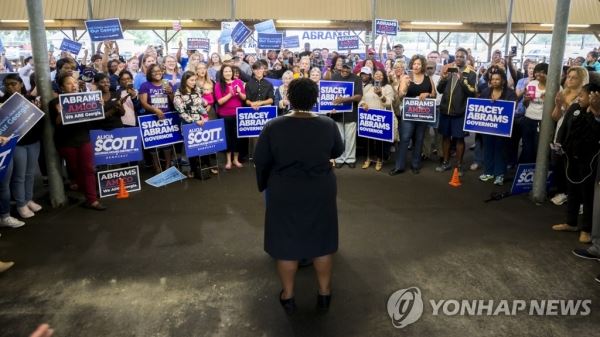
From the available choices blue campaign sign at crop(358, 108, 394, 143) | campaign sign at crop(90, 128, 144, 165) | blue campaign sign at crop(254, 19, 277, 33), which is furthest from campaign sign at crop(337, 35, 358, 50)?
campaign sign at crop(90, 128, 144, 165)

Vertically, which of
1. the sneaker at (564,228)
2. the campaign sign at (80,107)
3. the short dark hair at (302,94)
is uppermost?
the short dark hair at (302,94)

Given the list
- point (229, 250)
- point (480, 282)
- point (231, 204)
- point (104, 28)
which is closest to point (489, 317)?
point (480, 282)

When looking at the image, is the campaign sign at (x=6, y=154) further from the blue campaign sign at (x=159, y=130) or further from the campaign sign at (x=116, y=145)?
the blue campaign sign at (x=159, y=130)

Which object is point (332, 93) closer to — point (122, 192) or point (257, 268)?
point (122, 192)

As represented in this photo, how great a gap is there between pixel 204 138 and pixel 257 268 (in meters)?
3.47

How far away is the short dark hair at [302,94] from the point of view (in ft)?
10.6

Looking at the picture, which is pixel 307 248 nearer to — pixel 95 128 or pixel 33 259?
pixel 33 259

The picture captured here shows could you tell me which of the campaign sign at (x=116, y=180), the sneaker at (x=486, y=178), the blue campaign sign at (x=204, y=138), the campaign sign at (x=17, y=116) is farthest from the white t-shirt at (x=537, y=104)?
the campaign sign at (x=17, y=116)

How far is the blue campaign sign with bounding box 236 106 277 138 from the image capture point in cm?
788

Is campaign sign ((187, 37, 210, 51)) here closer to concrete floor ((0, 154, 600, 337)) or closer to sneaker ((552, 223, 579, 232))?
concrete floor ((0, 154, 600, 337))

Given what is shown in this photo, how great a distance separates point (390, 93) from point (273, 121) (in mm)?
4936

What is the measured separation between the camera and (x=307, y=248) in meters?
3.39

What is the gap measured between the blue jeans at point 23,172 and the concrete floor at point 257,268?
328 mm

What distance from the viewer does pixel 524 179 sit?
6.61 metres
